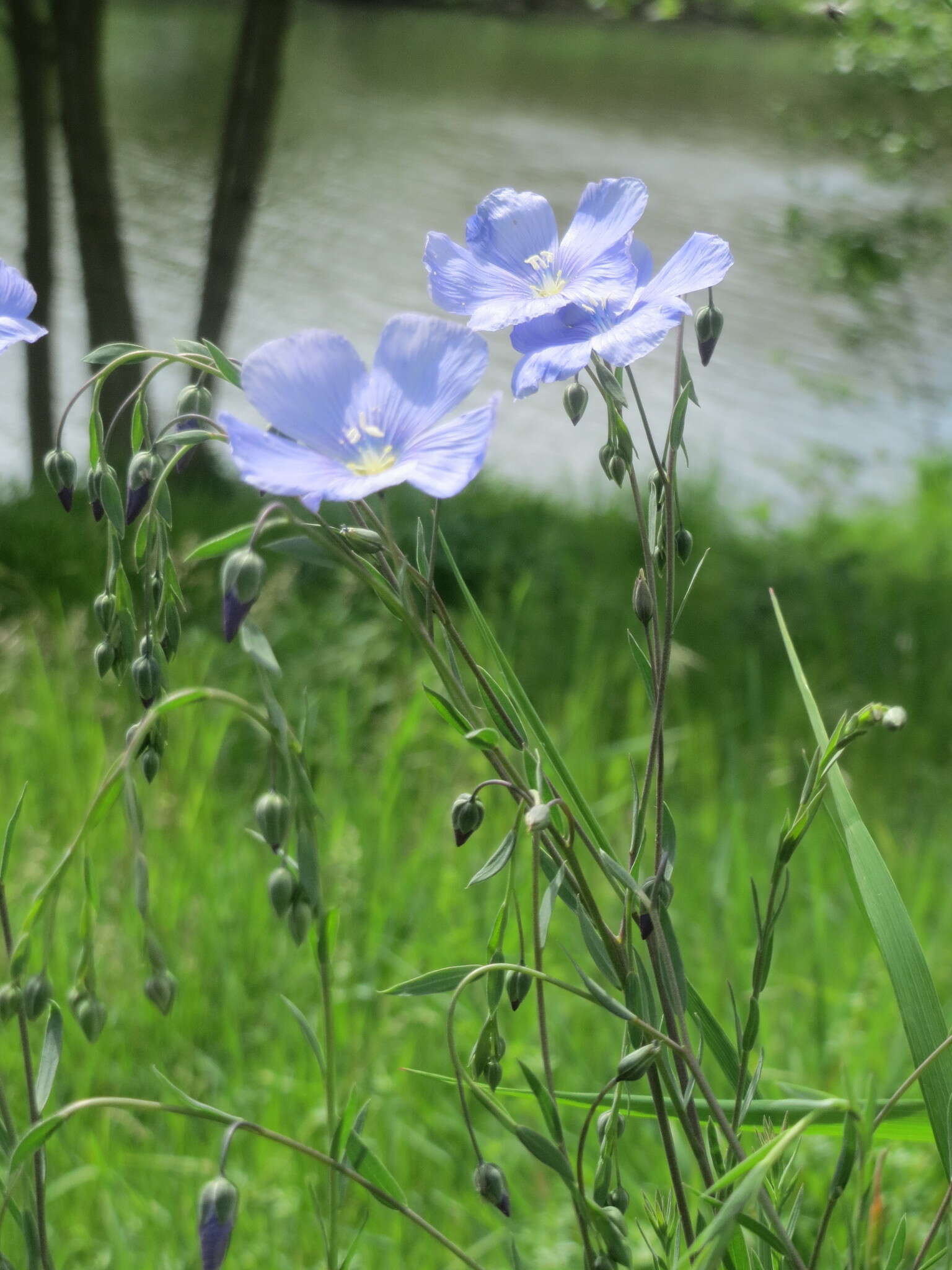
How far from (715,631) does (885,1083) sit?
2.15 meters

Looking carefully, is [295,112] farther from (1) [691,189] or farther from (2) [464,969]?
(2) [464,969]

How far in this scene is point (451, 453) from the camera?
445 mm

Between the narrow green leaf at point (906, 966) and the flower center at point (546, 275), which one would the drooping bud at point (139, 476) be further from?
the narrow green leaf at point (906, 966)

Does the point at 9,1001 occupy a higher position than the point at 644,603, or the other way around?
Answer: the point at 644,603

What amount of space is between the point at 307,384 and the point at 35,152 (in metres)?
4.61

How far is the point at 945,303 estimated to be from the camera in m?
9.86

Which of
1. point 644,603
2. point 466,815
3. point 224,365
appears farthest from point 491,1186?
→ point 224,365

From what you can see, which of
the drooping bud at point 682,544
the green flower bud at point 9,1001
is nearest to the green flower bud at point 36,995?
the green flower bud at point 9,1001

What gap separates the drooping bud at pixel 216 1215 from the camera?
458mm

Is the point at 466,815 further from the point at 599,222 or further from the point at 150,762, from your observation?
the point at 599,222

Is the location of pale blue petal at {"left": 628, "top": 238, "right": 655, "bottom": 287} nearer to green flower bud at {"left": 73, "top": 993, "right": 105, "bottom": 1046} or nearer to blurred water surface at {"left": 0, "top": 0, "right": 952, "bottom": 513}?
green flower bud at {"left": 73, "top": 993, "right": 105, "bottom": 1046}

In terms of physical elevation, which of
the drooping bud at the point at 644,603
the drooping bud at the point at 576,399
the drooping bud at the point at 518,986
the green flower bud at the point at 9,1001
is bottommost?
the drooping bud at the point at 518,986

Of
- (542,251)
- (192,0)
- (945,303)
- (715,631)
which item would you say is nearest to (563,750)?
(715,631)

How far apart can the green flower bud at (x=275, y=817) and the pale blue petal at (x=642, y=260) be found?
0.34 metres
